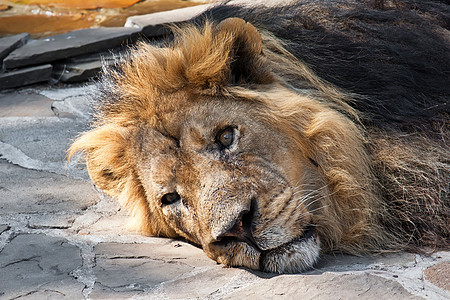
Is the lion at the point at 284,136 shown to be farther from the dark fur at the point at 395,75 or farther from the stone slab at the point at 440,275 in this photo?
the stone slab at the point at 440,275

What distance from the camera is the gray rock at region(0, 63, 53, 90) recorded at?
5516mm

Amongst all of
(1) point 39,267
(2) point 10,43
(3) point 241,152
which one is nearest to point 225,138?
(3) point 241,152

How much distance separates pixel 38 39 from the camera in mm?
6262

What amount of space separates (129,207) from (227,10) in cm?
135

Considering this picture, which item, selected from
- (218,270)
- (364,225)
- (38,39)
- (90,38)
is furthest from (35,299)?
(38,39)

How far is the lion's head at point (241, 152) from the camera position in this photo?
9.20ft

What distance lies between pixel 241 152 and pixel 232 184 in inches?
8.2

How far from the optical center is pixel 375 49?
3.48m

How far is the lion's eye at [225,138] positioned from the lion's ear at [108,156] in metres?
0.63

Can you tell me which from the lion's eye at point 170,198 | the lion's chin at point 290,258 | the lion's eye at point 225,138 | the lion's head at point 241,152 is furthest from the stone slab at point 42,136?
the lion's chin at point 290,258

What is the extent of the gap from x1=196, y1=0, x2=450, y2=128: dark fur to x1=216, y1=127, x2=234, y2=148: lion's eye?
2.44 feet

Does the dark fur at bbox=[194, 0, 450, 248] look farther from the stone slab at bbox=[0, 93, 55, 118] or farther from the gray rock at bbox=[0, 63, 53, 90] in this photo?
the gray rock at bbox=[0, 63, 53, 90]

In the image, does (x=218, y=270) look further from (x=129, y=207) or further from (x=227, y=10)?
(x=227, y=10)

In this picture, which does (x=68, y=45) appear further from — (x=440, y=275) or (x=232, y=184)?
(x=440, y=275)
